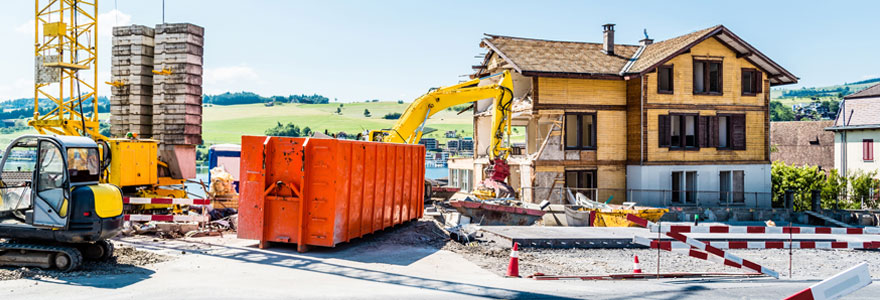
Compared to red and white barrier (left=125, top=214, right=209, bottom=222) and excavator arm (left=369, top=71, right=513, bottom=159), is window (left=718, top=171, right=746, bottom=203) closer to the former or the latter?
excavator arm (left=369, top=71, right=513, bottom=159)

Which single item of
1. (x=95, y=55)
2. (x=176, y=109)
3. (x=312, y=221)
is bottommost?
(x=312, y=221)

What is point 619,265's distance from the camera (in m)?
14.0

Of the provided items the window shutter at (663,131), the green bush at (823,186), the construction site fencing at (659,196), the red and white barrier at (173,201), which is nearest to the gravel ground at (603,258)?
the red and white barrier at (173,201)

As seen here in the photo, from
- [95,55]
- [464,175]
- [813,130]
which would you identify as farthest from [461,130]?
[95,55]

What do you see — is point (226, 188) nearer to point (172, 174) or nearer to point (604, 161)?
point (172, 174)

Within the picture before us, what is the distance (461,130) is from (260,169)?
13302 cm

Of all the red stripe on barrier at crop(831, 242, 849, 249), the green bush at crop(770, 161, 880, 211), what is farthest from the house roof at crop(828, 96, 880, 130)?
the red stripe on barrier at crop(831, 242, 849, 249)

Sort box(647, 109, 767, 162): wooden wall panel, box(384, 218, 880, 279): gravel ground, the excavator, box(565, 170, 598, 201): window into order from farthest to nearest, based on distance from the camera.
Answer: box(647, 109, 767, 162): wooden wall panel
box(565, 170, 598, 201): window
the excavator
box(384, 218, 880, 279): gravel ground

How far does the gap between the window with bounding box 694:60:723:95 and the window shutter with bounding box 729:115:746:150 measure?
166cm

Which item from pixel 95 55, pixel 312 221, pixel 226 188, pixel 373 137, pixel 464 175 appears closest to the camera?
pixel 312 221

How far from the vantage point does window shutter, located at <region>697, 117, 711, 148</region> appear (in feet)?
104

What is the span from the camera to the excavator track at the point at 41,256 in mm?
10953

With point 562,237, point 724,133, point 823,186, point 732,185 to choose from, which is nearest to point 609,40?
point 724,133

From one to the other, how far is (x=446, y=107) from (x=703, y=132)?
13696 millimetres
